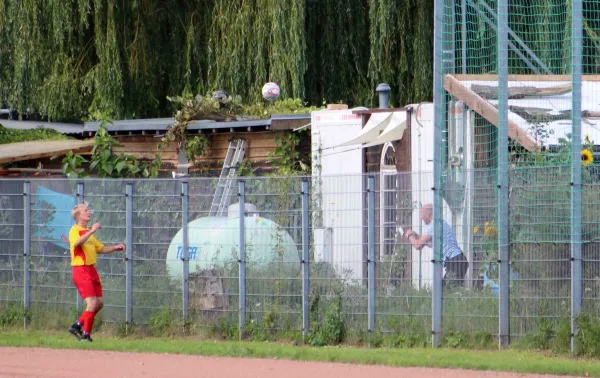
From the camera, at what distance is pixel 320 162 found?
17.2 metres

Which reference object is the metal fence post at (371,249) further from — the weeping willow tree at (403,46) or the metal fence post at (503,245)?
the weeping willow tree at (403,46)

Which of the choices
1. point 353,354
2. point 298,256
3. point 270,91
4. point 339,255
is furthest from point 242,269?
point 270,91

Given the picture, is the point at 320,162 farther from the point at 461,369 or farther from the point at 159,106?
the point at 159,106

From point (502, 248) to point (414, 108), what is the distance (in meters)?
3.84

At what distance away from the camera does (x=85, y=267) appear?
13539 mm

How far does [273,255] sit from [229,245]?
69 centimetres

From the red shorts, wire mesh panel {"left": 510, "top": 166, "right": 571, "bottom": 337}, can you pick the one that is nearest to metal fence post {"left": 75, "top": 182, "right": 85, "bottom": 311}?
the red shorts

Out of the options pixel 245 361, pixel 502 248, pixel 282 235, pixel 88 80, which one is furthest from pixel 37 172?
pixel 502 248

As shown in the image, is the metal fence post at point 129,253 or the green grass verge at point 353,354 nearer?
the green grass verge at point 353,354

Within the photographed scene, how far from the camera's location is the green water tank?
46.0 feet

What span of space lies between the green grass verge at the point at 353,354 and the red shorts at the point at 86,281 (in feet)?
2.32

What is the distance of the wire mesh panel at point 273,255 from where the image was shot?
549 inches

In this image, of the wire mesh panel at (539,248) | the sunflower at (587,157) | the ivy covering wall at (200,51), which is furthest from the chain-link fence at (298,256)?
the ivy covering wall at (200,51)

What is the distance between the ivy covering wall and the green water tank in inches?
329
